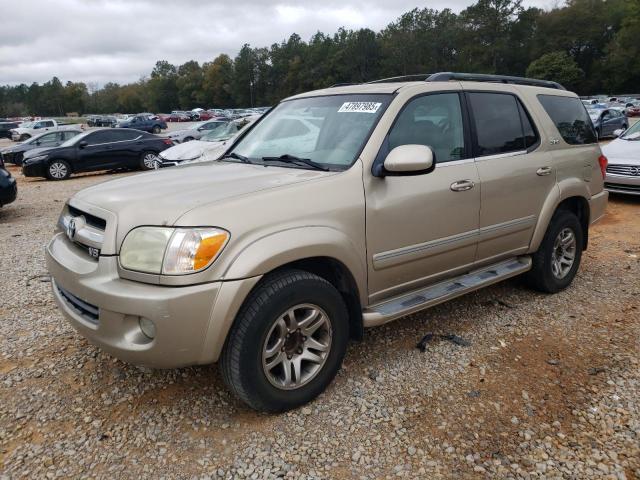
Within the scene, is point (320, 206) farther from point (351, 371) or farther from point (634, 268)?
point (634, 268)

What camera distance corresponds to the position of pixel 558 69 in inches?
2598

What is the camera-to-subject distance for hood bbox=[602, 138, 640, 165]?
8289 mm

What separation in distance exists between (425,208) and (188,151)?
9007mm

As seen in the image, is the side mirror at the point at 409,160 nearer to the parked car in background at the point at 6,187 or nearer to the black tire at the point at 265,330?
the black tire at the point at 265,330

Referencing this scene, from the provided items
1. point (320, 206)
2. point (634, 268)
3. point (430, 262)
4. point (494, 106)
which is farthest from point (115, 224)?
point (634, 268)

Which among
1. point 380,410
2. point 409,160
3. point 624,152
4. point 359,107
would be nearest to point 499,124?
point 359,107

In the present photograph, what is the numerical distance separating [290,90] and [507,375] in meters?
101

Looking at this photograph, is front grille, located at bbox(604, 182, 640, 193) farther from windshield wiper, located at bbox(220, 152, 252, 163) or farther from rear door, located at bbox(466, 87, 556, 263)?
windshield wiper, located at bbox(220, 152, 252, 163)

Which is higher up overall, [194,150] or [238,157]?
[238,157]

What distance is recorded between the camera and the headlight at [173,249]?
7.60 ft

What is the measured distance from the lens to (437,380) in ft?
10.2

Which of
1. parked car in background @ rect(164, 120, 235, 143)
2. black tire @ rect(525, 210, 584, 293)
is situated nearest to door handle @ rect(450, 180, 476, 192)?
black tire @ rect(525, 210, 584, 293)

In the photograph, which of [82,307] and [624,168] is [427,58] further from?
[82,307]

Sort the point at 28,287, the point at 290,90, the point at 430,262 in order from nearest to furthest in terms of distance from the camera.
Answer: the point at 430,262
the point at 28,287
the point at 290,90
